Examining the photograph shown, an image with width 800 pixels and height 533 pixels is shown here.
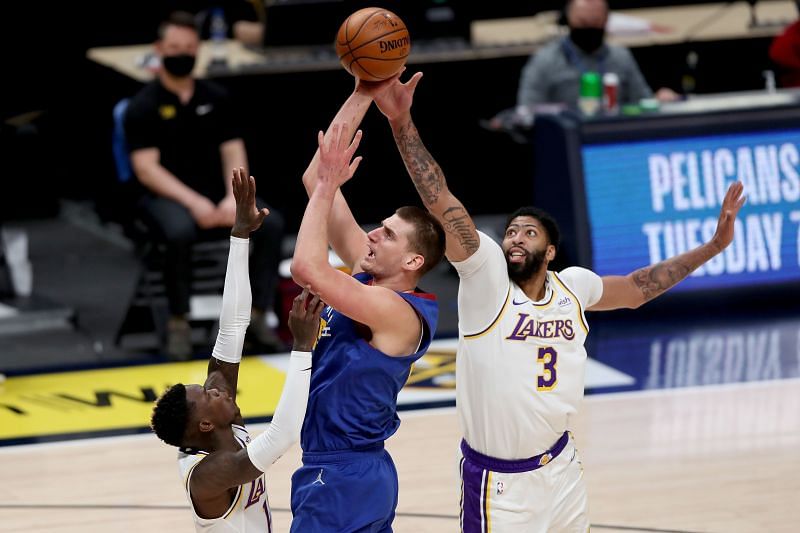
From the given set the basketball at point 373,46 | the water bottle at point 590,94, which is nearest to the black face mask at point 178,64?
the water bottle at point 590,94

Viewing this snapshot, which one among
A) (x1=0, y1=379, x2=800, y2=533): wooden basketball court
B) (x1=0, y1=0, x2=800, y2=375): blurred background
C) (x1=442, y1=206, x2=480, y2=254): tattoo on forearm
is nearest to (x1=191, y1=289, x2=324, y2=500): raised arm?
(x1=442, y1=206, x2=480, y2=254): tattoo on forearm

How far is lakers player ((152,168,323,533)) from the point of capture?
4922 mm

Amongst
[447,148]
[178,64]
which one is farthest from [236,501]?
[447,148]

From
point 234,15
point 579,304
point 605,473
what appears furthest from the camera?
point 234,15

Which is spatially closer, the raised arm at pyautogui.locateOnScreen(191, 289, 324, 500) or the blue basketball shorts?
the raised arm at pyautogui.locateOnScreen(191, 289, 324, 500)

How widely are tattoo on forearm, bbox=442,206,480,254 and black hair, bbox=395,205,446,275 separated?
0.07 m

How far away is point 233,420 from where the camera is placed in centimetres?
531

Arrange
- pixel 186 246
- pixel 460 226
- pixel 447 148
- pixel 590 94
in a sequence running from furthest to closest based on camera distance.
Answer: pixel 447 148
pixel 590 94
pixel 186 246
pixel 460 226

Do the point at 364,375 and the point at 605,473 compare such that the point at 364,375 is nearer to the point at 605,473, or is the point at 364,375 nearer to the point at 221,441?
the point at 221,441

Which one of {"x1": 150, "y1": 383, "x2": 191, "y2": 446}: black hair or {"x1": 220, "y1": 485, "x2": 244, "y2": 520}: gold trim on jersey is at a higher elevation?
{"x1": 150, "y1": 383, "x2": 191, "y2": 446}: black hair

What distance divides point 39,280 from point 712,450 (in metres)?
5.84

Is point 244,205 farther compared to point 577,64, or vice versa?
point 577,64

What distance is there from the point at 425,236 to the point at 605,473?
295 centimetres

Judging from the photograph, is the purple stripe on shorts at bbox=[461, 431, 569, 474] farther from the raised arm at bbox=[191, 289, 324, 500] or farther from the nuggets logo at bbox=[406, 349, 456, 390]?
the nuggets logo at bbox=[406, 349, 456, 390]
